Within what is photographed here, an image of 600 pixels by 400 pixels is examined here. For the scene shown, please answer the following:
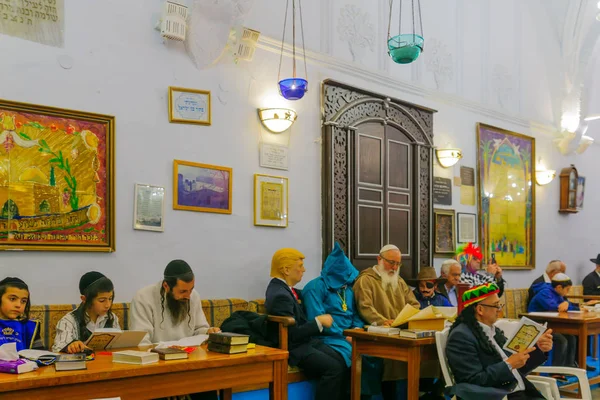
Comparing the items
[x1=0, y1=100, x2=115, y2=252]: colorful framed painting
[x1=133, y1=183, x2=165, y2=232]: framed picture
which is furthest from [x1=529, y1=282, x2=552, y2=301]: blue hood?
[x1=0, y1=100, x2=115, y2=252]: colorful framed painting

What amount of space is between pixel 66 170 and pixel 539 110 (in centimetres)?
755

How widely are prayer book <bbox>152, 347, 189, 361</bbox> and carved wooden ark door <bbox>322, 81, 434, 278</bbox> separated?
3.16 meters

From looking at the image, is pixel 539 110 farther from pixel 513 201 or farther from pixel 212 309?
pixel 212 309

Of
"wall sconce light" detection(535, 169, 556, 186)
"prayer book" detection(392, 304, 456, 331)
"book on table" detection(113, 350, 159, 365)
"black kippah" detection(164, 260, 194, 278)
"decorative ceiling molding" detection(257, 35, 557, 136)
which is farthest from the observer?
"wall sconce light" detection(535, 169, 556, 186)

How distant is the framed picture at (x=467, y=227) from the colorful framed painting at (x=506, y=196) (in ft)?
0.48

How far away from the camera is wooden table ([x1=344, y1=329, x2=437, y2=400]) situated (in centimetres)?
416

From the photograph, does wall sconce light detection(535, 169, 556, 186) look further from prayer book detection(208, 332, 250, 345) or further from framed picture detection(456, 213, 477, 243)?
prayer book detection(208, 332, 250, 345)

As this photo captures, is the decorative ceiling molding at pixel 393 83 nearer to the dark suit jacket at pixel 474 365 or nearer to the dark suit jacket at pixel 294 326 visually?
the dark suit jacket at pixel 294 326

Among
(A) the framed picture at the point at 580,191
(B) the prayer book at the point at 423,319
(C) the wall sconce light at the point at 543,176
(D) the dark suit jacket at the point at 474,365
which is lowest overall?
(D) the dark suit jacket at the point at 474,365

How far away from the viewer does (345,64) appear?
21.4 feet

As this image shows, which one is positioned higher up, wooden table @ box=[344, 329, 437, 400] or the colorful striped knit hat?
the colorful striped knit hat

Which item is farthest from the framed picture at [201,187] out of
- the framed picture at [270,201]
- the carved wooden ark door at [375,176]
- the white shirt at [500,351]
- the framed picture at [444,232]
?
the framed picture at [444,232]

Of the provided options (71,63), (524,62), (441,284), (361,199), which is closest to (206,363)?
(71,63)

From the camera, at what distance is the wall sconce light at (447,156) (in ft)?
24.7
